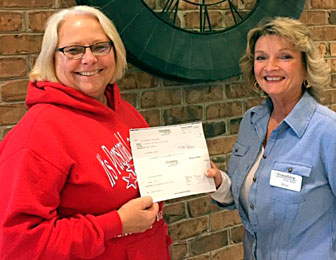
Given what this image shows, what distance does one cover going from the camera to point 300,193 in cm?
129

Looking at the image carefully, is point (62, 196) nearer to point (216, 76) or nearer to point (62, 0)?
point (62, 0)

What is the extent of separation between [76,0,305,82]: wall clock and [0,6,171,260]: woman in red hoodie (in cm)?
34

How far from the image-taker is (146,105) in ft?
5.84

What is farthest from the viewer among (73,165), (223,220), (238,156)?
(223,220)

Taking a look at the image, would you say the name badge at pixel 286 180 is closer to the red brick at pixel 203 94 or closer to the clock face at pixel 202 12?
the red brick at pixel 203 94

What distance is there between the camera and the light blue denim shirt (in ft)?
4.22

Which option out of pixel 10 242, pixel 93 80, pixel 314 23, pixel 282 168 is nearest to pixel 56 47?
pixel 93 80

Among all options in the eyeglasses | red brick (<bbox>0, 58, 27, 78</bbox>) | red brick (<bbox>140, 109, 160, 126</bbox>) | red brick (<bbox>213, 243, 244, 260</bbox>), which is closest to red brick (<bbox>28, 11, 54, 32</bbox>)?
red brick (<bbox>0, 58, 27, 78</bbox>)

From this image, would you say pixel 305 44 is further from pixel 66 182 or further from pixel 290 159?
pixel 66 182

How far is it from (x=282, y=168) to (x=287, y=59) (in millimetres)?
374

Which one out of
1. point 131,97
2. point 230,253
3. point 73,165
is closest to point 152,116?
point 131,97

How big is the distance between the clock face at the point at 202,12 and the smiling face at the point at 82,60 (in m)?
0.57

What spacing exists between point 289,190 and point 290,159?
0.10 m

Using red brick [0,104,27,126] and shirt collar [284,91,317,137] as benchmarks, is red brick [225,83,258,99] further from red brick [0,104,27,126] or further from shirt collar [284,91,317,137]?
red brick [0,104,27,126]
